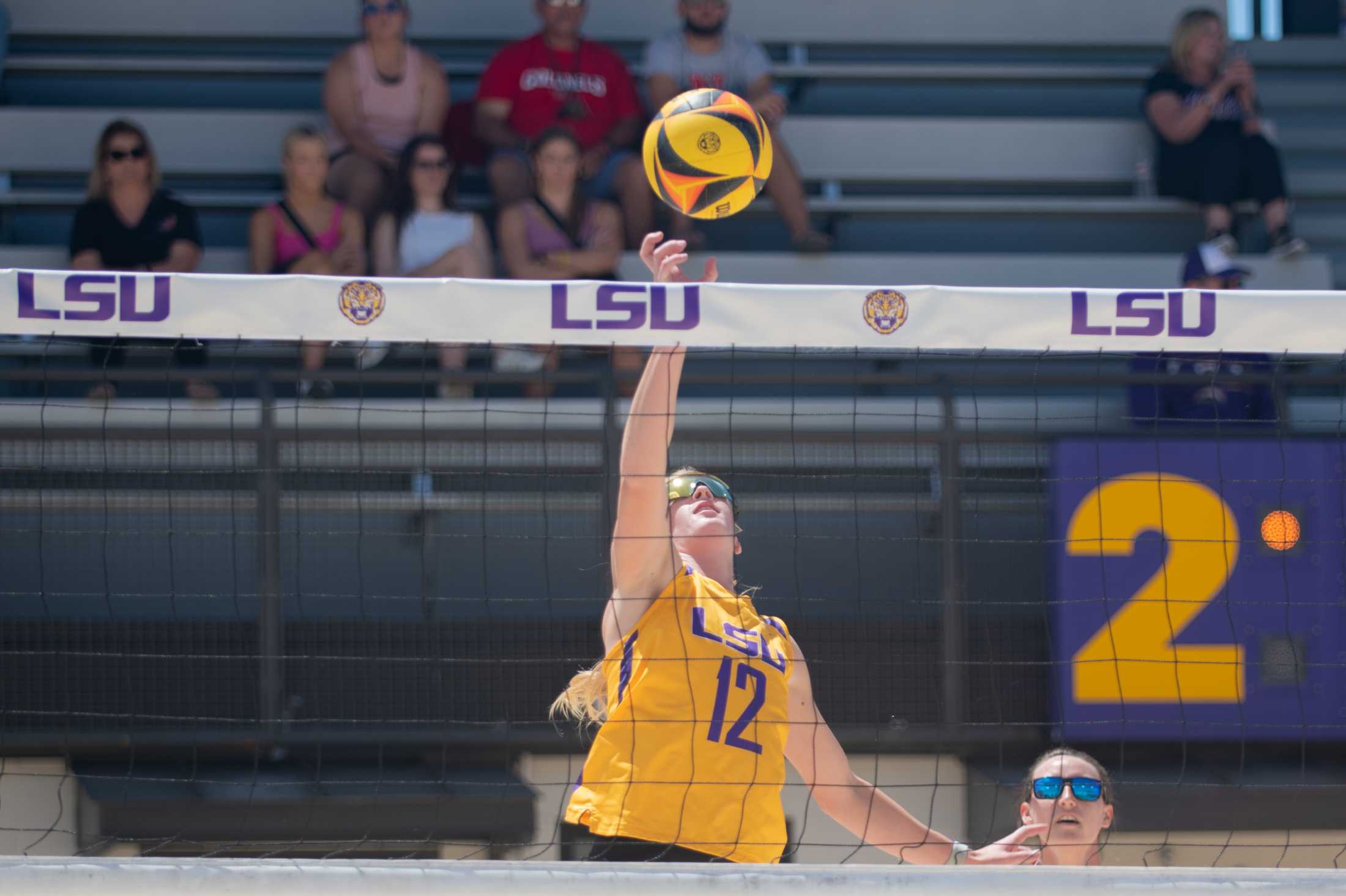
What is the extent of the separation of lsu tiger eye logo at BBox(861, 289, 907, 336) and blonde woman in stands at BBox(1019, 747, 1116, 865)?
104cm

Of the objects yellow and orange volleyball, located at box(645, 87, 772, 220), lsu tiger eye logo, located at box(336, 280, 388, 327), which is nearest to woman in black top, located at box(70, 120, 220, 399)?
yellow and orange volleyball, located at box(645, 87, 772, 220)

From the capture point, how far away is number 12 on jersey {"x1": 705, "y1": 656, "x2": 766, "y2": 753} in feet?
10.3

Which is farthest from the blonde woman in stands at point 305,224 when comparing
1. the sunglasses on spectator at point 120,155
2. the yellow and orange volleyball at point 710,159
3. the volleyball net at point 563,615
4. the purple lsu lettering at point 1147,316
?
the purple lsu lettering at point 1147,316

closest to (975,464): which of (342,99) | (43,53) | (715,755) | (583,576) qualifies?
(583,576)

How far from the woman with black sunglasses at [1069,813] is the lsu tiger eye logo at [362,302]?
5.72ft

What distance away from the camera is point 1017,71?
827 cm

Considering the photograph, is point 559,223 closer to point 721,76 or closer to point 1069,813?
point 721,76

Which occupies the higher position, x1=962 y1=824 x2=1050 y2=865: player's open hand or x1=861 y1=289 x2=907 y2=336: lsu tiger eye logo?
x1=861 y1=289 x2=907 y2=336: lsu tiger eye logo

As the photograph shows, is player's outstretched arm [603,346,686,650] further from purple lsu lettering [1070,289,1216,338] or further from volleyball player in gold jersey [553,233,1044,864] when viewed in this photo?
purple lsu lettering [1070,289,1216,338]

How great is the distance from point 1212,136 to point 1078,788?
493 centimetres

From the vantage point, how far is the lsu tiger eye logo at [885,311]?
127 inches

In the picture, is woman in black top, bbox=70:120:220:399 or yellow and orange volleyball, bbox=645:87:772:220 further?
woman in black top, bbox=70:120:220:399

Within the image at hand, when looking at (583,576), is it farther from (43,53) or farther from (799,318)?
(43,53)

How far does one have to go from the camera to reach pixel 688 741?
3.13 meters
